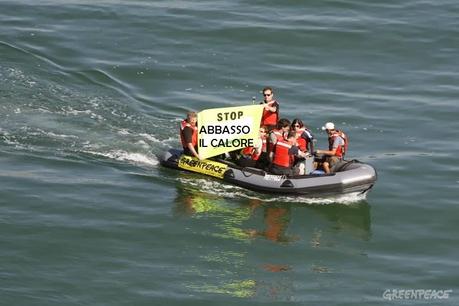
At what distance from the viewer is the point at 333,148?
24688 millimetres

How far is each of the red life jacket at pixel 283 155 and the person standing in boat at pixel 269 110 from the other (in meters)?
1.98

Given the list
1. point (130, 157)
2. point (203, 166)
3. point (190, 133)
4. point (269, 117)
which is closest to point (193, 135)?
point (190, 133)

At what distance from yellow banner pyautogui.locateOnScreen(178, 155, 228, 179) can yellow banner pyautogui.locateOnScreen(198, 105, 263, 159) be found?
329 millimetres

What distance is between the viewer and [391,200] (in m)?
25.3

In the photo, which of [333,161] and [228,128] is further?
[228,128]

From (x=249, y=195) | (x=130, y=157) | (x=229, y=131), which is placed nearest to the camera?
(x=249, y=195)

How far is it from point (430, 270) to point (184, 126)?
277 inches

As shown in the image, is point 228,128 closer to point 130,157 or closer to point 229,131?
point 229,131

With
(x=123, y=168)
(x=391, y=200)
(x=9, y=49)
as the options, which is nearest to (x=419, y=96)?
(x=391, y=200)

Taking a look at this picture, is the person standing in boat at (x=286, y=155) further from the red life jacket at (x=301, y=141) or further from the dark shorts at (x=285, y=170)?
the red life jacket at (x=301, y=141)

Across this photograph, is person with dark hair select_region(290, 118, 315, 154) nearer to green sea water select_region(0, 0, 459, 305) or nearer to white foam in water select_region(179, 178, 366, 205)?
white foam in water select_region(179, 178, 366, 205)

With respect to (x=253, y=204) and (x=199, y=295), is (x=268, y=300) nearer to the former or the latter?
(x=199, y=295)

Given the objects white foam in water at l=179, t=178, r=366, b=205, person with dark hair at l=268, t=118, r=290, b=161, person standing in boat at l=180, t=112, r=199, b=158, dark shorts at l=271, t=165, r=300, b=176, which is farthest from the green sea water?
person with dark hair at l=268, t=118, r=290, b=161

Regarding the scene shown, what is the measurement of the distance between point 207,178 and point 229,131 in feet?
4.40
